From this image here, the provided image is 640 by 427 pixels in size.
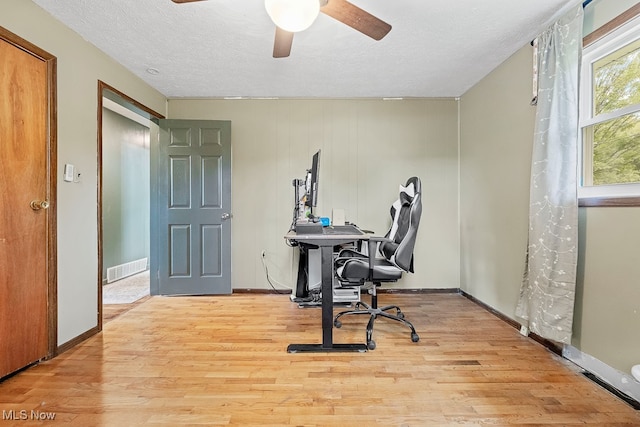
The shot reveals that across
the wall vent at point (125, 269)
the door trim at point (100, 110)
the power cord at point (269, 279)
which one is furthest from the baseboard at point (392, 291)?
the wall vent at point (125, 269)

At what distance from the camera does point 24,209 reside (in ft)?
6.23

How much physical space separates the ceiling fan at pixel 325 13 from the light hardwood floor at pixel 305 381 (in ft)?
6.39

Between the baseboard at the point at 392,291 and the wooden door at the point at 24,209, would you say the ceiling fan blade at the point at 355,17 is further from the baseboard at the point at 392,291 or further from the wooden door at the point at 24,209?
the baseboard at the point at 392,291

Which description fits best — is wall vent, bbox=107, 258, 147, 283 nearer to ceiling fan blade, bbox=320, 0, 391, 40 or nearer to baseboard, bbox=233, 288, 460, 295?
baseboard, bbox=233, 288, 460, 295

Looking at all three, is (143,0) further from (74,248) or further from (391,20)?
(74,248)

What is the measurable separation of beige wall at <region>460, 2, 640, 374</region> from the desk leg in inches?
57.1

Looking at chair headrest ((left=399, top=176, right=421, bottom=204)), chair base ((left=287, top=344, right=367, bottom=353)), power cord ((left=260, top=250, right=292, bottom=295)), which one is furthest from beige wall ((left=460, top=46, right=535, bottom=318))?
power cord ((left=260, top=250, right=292, bottom=295))

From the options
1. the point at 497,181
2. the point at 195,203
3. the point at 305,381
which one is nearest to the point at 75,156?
the point at 195,203

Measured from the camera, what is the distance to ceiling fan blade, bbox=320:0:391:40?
5.12 ft

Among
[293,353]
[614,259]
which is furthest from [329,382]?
[614,259]

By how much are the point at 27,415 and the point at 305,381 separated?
1396 millimetres

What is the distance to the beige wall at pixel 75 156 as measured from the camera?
82.9 inches

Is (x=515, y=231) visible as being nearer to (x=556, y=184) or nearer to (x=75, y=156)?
(x=556, y=184)

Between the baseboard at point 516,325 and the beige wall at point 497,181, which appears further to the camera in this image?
the beige wall at point 497,181
